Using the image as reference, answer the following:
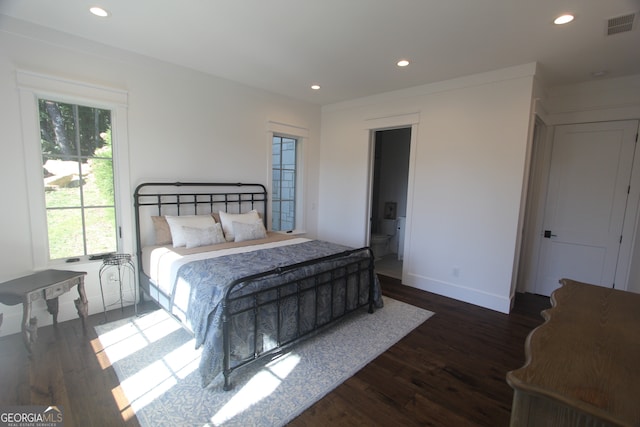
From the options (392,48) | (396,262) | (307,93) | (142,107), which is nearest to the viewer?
(392,48)

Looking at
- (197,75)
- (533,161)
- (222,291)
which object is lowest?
(222,291)

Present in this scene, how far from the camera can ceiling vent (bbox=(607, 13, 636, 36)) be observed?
218cm

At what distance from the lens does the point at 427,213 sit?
402cm

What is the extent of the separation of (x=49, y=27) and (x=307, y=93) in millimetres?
2927

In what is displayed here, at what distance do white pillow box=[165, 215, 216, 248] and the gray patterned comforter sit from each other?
0.76m

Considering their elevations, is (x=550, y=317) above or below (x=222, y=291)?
above

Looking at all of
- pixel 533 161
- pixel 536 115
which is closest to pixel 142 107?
pixel 536 115

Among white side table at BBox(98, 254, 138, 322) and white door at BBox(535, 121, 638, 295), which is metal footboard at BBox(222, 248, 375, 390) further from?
white door at BBox(535, 121, 638, 295)

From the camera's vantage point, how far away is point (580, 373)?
93cm

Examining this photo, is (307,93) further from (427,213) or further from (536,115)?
(536,115)

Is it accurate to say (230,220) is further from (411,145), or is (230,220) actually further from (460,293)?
(460,293)

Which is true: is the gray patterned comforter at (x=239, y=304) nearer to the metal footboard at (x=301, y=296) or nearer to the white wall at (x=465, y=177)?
the metal footboard at (x=301, y=296)

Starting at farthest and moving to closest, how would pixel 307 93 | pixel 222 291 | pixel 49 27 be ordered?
pixel 307 93, pixel 49 27, pixel 222 291

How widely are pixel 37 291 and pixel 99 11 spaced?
233cm
